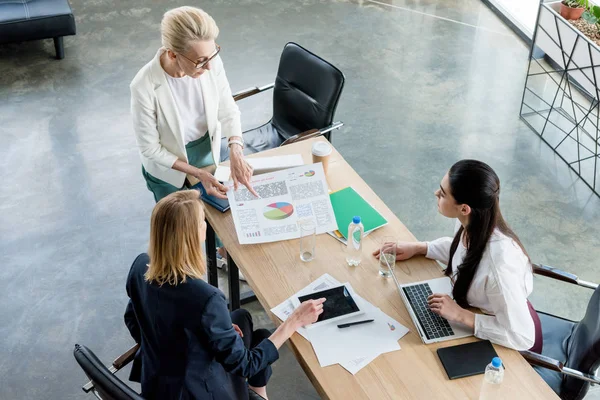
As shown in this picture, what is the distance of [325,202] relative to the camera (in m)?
3.17

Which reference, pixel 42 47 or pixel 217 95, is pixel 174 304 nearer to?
pixel 217 95

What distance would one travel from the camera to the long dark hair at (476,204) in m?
2.48

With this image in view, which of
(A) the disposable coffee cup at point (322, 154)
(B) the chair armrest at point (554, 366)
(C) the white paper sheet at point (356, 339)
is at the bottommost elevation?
(B) the chair armrest at point (554, 366)

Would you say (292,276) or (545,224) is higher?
(292,276)

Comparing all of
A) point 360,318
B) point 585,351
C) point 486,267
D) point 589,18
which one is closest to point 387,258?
point 360,318

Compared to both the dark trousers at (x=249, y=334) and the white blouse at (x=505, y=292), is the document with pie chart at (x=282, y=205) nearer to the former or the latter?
the dark trousers at (x=249, y=334)

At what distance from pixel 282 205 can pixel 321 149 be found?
1.17 feet

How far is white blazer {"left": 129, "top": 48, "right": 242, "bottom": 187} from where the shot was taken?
3.27 m

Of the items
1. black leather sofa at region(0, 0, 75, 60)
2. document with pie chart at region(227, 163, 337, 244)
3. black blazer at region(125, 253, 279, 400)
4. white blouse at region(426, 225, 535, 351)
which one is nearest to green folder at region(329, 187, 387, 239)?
document with pie chart at region(227, 163, 337, 244)

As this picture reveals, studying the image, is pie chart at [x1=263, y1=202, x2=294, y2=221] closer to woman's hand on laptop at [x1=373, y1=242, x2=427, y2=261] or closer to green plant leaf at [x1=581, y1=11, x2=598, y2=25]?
woman's hand on laptop at [x1=373, y1=242, x2=427, y2=261]

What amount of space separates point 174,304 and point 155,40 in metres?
4.39

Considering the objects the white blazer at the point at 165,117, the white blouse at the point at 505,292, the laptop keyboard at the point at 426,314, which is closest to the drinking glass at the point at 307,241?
the laptop keyboard at the point at 426,314

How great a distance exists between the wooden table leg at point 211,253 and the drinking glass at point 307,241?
54 centimetres

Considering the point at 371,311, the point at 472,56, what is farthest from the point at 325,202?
the point at 472,56
